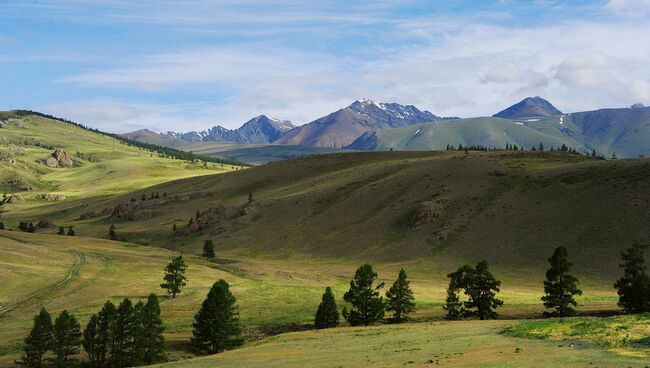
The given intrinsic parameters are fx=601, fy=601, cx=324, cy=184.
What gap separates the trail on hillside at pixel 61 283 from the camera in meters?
84.1

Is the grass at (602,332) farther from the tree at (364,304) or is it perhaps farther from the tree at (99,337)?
the tree at (99,337)

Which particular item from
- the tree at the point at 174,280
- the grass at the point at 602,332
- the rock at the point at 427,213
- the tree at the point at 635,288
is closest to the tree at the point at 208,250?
the tree at the point at 174,280

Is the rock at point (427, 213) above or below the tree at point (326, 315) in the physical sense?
above

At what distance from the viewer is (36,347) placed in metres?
58.4

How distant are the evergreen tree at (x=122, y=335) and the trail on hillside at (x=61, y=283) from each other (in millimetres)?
29596

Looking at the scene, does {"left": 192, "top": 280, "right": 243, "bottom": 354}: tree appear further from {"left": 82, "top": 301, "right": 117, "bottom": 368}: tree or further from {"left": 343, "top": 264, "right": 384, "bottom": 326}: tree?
{"left": 343, "top": 264, "right": 384, "bottom": 326}: tree

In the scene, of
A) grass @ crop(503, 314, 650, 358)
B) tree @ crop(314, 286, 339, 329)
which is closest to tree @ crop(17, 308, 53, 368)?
tree @ crop(314, 286, 339, 329)

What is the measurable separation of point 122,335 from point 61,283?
46.0 m

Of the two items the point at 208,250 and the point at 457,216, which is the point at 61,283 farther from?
the point at 457,216

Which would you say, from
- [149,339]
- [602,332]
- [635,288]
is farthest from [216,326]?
[635,288]

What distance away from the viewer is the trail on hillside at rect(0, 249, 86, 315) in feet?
276

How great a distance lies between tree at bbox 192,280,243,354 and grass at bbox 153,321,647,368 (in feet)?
13.9

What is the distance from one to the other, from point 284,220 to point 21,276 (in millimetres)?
81741

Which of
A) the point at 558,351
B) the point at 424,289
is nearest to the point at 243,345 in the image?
the point at 558,351
